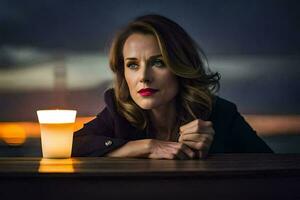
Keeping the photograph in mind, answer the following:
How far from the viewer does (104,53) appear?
1.98m

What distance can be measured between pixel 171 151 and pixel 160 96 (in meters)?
0.30

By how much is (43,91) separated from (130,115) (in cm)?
80

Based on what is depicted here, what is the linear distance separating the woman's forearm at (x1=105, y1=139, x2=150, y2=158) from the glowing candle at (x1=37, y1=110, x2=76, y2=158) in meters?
0.11

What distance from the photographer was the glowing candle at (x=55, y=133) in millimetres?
1006

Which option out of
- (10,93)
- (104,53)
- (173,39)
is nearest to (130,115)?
(173,39)

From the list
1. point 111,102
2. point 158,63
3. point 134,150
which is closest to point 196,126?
point 134,150

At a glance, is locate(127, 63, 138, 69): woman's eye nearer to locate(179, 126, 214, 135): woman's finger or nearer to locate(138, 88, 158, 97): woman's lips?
locate(138, 88, 158, 97): woman's lips

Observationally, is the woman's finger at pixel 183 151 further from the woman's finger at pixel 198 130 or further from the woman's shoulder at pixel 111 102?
the woman's shoulder at pixel 111 102

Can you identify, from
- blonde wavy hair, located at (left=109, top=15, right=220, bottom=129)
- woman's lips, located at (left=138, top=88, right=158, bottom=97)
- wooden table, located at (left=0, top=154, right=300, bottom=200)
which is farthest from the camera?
blonde wavy hair, located at (left=109, top=15, right=220, bottom=129)

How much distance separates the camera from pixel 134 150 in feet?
3.36

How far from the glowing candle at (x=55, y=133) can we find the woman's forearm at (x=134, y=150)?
11cm

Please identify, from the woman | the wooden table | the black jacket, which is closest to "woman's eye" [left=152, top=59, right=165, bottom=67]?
the woman

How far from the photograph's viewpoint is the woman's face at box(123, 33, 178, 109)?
118 centimetres

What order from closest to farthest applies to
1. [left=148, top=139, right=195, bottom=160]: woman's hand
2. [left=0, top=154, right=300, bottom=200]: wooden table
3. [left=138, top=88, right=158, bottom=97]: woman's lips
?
[left=0, top=154, right=300, bottom=200]: wooden table, [left=148, top=139, right=195, bottom=160]: woman's hand, [left=138, top=88, right=158, bottom=97]: woman's lips
